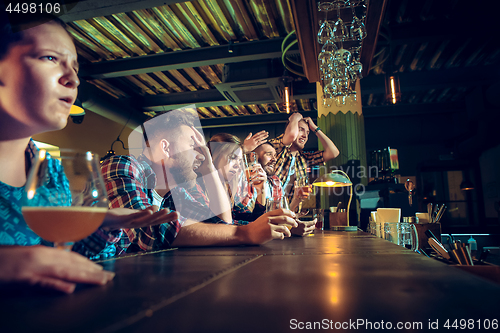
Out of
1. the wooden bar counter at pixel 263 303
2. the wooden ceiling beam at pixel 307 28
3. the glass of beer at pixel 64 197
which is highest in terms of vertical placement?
the wooden ceiling beam at pixel 307 28

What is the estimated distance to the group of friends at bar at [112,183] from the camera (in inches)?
14.6

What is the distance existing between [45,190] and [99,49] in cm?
460

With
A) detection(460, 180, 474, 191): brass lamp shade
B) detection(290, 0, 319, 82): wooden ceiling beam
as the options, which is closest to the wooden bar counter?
detection(290, 0, 319, 82): wooden ceiling beam

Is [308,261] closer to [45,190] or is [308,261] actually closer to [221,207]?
[45,190]

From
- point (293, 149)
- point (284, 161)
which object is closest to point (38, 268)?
→ point (284, 161)

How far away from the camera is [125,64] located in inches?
177

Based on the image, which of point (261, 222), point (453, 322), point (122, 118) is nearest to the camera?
point (453, 322)

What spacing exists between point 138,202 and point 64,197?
767 millimetres

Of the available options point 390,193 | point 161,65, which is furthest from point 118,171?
point 161,65

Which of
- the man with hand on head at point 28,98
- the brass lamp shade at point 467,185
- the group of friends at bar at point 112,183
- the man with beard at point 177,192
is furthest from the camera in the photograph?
the brass lamp shade at point 467,185

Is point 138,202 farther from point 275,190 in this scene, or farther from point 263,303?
point 275,190

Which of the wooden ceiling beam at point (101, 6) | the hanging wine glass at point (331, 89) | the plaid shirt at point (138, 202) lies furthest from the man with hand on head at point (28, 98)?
the wooden ceiling beam at point (101, 6)

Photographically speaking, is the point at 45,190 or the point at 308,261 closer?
the point at 45,190

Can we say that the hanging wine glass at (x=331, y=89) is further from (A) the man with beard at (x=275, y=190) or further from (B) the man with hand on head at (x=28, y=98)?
(B) the man with hand on head at (x=28, y=98)
